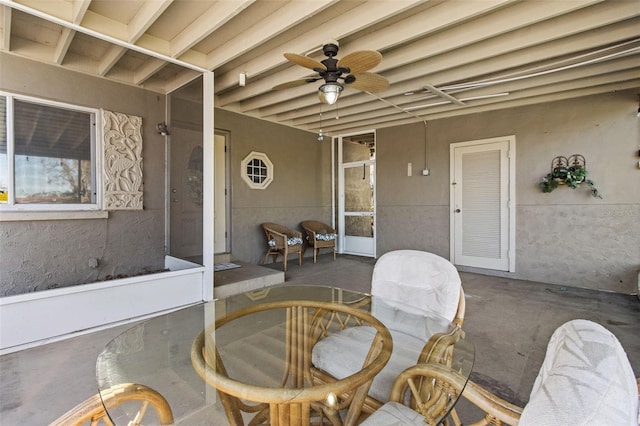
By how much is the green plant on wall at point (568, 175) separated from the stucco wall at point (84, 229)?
5737mm

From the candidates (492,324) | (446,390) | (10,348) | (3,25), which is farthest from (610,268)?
(3,25)

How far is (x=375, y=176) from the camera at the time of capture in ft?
21.8

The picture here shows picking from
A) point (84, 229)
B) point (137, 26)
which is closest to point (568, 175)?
point (137, 26)

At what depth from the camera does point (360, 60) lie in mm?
2559

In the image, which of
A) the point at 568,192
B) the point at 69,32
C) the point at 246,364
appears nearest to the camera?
the point at 246,364

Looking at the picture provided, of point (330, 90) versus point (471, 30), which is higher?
point (471, 30)

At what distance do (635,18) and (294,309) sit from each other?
3.94 m

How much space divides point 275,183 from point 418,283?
4593mm

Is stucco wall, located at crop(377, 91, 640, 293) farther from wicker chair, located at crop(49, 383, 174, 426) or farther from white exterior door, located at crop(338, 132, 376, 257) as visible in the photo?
wicker chair, located at crop(49, 383, 174, 426)

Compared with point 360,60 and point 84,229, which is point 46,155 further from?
point 360,60

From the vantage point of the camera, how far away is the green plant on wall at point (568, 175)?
441 cm

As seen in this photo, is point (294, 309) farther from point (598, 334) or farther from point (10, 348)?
point (10, 348)

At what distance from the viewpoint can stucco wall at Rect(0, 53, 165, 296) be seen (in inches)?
130

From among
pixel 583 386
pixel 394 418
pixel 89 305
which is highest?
pixel 583 386
